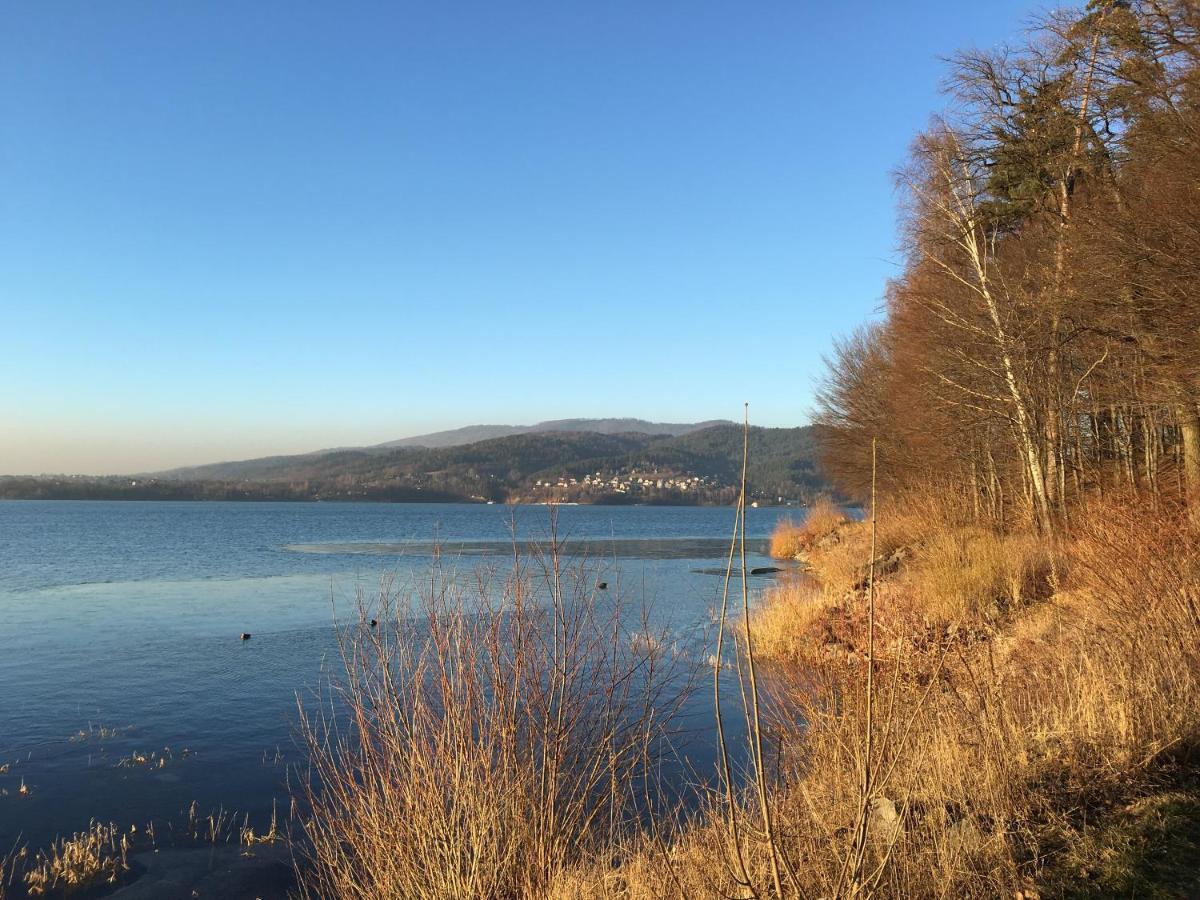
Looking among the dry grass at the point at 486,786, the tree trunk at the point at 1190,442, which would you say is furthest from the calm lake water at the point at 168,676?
the tree trunk at the point at 1190,442

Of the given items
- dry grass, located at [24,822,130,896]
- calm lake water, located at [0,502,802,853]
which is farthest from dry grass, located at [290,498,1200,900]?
dry grass, located at [24,822,130,896]

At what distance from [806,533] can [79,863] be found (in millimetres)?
39623

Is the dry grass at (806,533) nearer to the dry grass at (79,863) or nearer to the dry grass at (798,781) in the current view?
the dry grass at (798,781)

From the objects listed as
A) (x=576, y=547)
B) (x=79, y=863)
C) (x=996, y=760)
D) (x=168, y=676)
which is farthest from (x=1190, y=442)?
(x=576, y=547)

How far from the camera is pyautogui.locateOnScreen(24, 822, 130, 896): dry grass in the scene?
732 cm

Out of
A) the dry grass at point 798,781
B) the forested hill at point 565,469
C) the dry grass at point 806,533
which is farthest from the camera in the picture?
the forested hill at point 565,469

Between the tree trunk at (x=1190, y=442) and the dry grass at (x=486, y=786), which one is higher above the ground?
the tree trunk at (x=1190, y=442)

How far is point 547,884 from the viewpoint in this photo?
5.06 metres

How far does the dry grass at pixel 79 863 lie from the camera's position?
7.32 meters

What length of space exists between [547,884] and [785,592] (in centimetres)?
1473

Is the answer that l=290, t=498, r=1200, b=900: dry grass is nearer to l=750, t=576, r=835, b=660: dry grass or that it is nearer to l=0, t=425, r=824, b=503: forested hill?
l=750, t=576, r=835, b=660: dry grass

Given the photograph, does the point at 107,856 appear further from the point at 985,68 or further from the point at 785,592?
the point at 985,68

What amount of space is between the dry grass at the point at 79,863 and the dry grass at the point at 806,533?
35833 mm

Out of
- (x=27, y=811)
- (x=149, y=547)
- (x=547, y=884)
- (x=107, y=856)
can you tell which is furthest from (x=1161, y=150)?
(x=149, y=547)
